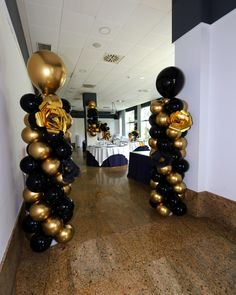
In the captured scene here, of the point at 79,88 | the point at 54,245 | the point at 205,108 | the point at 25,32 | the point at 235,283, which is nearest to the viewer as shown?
the point at 235,283

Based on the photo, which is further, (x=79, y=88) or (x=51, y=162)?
(x=79, y=88)

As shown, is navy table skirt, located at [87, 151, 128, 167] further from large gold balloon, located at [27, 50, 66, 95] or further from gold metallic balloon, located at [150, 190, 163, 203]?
large gold balloon, located at [27, 50, 66, 95]

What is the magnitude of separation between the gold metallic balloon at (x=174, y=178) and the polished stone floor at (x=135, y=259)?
1.88 feet

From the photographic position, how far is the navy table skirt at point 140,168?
3686mm

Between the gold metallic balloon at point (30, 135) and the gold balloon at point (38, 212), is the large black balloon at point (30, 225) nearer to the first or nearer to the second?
the gold balloon at point (38, 212)

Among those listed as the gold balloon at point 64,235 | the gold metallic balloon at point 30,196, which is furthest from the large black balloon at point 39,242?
the gold metallic balloon at point 30,196

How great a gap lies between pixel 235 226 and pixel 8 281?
95.9 inches

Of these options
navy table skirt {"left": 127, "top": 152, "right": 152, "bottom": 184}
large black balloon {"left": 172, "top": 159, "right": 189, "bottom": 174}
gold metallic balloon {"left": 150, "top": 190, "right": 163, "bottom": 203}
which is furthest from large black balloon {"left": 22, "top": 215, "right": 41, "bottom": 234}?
navy table skirt {"left": 127, "top": 152, "right": 152, "bottom": 184}

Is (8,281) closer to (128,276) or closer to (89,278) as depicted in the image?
(89,278)

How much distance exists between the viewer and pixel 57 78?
1.55 m

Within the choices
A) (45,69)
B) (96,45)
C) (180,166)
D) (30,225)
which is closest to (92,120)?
(96,45)

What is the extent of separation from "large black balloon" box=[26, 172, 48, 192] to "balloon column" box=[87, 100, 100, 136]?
5436 mm

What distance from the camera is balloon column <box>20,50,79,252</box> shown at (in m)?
1.45

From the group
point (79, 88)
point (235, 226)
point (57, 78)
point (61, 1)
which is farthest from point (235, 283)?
point (79, 88)
